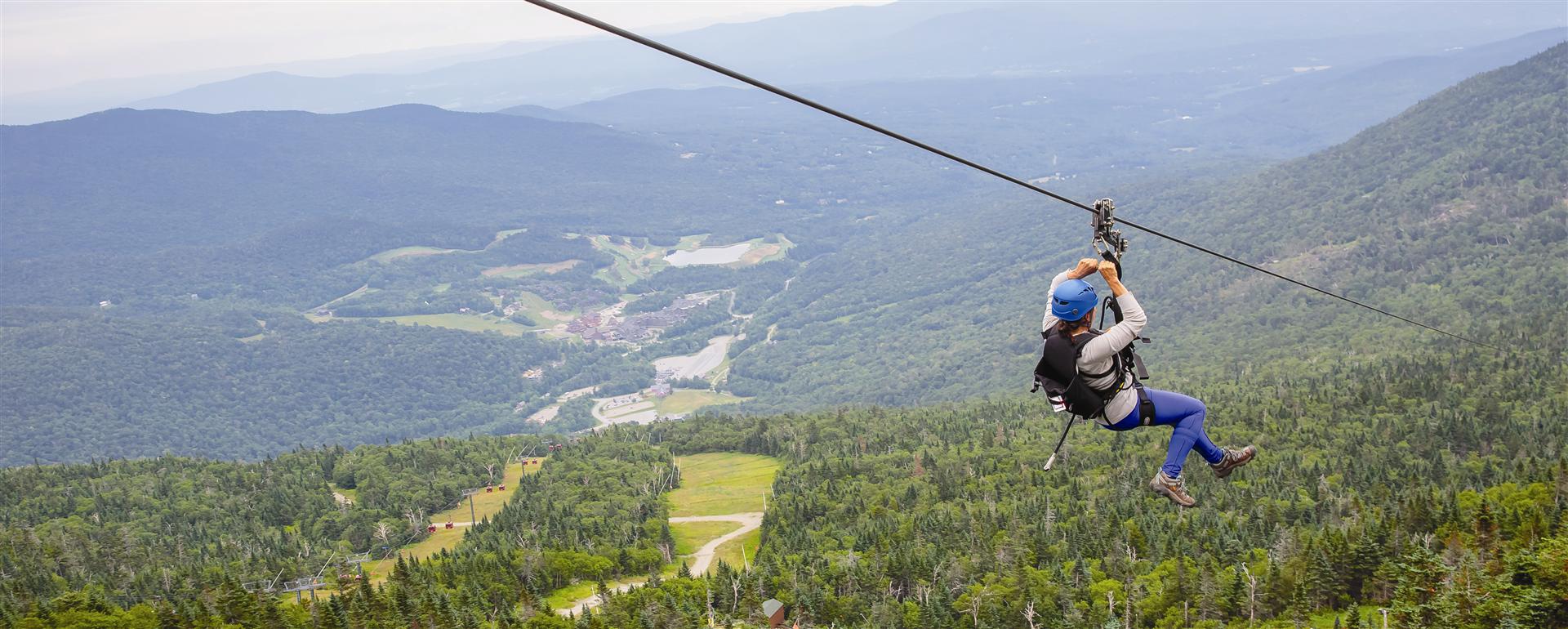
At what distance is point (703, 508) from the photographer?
381 feet

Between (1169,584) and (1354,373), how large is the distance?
87569mm

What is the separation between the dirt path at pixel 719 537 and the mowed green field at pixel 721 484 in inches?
52.4

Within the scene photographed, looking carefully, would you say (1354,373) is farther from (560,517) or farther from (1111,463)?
(560,517)

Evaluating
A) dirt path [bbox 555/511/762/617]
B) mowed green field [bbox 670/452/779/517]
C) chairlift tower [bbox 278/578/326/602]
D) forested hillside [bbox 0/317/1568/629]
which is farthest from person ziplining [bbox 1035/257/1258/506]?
mowed green field [bbox 670/452/779/517]

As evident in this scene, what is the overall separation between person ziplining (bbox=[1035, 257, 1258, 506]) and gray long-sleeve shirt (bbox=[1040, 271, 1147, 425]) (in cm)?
1

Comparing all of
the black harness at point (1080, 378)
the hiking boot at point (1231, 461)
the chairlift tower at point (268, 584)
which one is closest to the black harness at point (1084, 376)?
the black harness at point (1080, 378)

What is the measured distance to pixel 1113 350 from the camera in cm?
1527

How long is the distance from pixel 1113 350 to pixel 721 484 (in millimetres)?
114477

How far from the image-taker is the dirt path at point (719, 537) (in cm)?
9762

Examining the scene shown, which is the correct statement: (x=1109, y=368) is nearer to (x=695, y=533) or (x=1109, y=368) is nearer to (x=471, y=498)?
(x=695, y=533)

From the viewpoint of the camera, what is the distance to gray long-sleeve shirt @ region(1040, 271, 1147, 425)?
1520 cm

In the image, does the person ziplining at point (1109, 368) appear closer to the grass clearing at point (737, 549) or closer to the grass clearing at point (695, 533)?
the grass clearing at point (737, 549)

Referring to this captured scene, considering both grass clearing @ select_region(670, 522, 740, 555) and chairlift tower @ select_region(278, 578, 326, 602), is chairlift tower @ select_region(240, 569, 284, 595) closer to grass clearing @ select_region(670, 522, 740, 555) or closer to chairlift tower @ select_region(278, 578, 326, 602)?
chairlift tower @ select_region(278, 578, 326, 602)

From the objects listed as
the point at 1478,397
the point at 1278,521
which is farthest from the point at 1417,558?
the point at 1478,397
